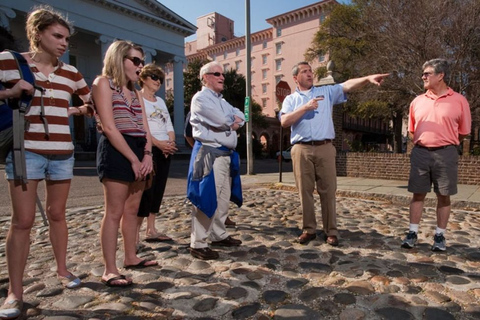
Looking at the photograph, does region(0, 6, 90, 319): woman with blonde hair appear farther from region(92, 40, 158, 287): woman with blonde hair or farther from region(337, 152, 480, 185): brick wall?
region(337, 152, 480, 185): brick wall

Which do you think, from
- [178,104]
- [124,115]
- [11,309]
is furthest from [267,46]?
[11,309]

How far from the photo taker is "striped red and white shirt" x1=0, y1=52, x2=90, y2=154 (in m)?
2.12

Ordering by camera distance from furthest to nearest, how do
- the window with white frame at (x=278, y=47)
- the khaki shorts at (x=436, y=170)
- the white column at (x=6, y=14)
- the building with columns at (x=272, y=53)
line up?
the window with white frame at (x=278, y=47) → the building with columns at (x=272, y=53) → the white column at (x=6, y=14) → the khaki shorts at (x=436, y=170)

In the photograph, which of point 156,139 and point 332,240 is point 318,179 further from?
point 156,139

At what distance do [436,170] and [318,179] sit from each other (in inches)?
49.2

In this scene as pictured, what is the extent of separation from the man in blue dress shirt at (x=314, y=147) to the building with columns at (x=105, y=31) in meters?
23.6

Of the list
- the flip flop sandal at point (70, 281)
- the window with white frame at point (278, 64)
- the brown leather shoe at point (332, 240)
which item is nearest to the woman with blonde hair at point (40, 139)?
the flip flop sandal at point (70, 281)

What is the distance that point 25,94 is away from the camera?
6.83 ft

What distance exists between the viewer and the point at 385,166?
36.0 feet

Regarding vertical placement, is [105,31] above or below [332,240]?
above

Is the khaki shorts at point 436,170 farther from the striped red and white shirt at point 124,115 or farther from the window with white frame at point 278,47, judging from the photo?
the window with white frame at point 278,47

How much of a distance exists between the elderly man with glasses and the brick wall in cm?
883

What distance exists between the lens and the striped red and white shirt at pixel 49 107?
2125 millimetres

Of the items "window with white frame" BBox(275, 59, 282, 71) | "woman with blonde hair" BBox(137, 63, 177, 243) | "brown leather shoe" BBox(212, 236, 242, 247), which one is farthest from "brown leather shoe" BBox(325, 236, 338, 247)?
"window with white frame" BBox(275, 59, 282, 71)
